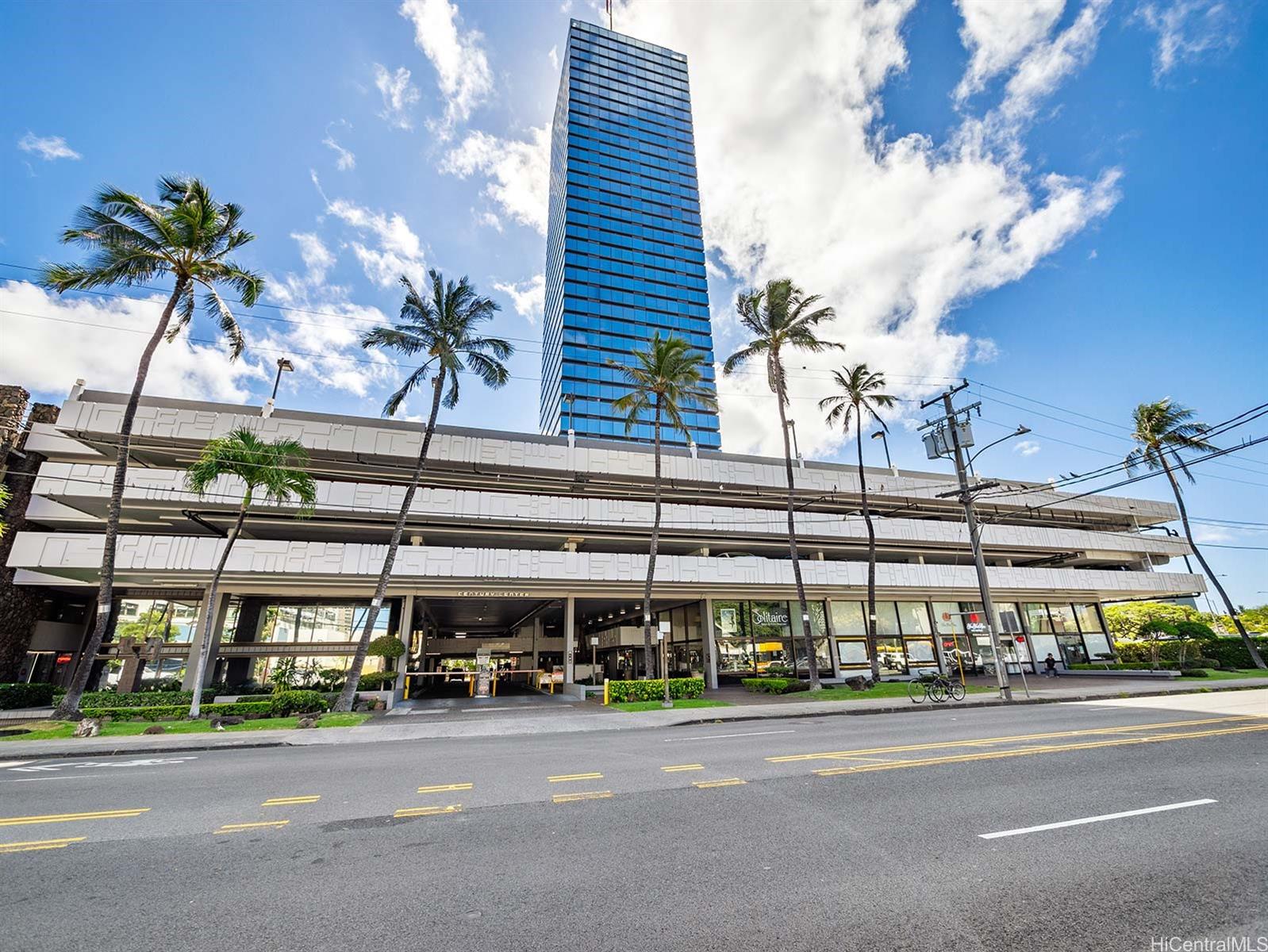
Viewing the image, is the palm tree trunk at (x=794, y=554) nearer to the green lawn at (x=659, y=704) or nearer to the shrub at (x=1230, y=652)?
the green lawn at (x=659, y=704)

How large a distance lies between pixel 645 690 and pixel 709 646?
9583 mm

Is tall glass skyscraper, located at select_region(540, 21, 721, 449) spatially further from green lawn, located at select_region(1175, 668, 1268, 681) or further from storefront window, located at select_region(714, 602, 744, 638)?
green lawn, located at select_region(1175, 668, 1268, 681)

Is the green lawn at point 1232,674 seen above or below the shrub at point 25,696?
below

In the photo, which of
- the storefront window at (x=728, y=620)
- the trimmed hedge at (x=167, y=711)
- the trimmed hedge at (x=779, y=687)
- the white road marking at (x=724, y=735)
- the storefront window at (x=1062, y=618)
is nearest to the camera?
the white road marking at (x=724, y=735)

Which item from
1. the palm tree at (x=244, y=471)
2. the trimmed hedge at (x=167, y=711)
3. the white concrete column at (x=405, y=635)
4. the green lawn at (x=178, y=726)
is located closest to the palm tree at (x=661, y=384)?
the white concrete column at (x=405, y=635)

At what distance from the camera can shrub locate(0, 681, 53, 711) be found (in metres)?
23.3

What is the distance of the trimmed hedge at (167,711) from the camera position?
62.2ft

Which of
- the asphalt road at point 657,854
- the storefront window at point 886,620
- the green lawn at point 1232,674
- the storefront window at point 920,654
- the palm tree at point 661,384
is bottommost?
the green lawn at point 1232,674

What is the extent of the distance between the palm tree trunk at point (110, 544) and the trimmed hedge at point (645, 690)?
17.4 metres

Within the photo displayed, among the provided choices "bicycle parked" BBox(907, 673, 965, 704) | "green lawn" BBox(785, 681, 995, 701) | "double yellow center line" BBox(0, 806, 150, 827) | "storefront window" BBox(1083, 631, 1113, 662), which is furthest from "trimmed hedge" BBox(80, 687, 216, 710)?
"storefront window" BBox(1083, 631, 1113, 662)

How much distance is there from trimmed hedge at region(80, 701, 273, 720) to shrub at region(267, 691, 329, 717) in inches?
11.4

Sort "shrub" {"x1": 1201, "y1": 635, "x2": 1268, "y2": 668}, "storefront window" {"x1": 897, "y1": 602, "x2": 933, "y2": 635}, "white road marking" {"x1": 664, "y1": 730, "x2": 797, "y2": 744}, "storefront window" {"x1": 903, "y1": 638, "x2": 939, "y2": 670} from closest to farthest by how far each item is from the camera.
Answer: "white road marking" {"x1": 664, "y1": 730, "x2": 797, "y2": 744}, "shrub" {"x1": 1201, "y1": 635, "x2": 1268, "y2": 668}, "storefront window" {"x1": 903, "y1": 638, "x2": 939, "y2": 670}, "storefront window" {"x1": 897, "y1": 602, "x2": 933, "y2": 635}

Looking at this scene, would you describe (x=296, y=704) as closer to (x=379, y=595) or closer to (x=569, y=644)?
(x=379, y=595)

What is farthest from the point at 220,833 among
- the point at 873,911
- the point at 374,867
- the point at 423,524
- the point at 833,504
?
the point at 833,504
